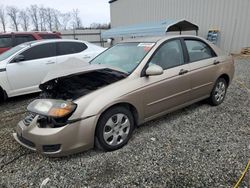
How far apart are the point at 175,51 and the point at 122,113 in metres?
1.50

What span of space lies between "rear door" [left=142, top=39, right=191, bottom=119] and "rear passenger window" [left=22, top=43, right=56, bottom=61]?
3324mm

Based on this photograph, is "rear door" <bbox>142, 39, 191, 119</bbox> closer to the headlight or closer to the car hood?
the car hood

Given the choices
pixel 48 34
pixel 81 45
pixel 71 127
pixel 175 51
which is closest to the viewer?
pixel 71 127

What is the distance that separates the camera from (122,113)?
286 cm

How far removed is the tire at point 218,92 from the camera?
4.25m

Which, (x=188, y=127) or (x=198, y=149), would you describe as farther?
(x=188, y=127)

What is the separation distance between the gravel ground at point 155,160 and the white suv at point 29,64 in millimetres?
1472

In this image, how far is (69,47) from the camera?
5898 mm

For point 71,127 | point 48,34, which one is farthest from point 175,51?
point 48,34

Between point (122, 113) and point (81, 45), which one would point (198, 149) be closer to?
point (122, 113)

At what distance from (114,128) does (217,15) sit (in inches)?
499

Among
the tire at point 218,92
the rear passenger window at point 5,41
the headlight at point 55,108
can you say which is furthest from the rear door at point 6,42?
the tire at point 218,92

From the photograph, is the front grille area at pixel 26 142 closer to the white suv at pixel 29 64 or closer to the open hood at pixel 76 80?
the open hood at pixel 76 80

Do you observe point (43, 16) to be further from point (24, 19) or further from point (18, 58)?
point (18, 58)
